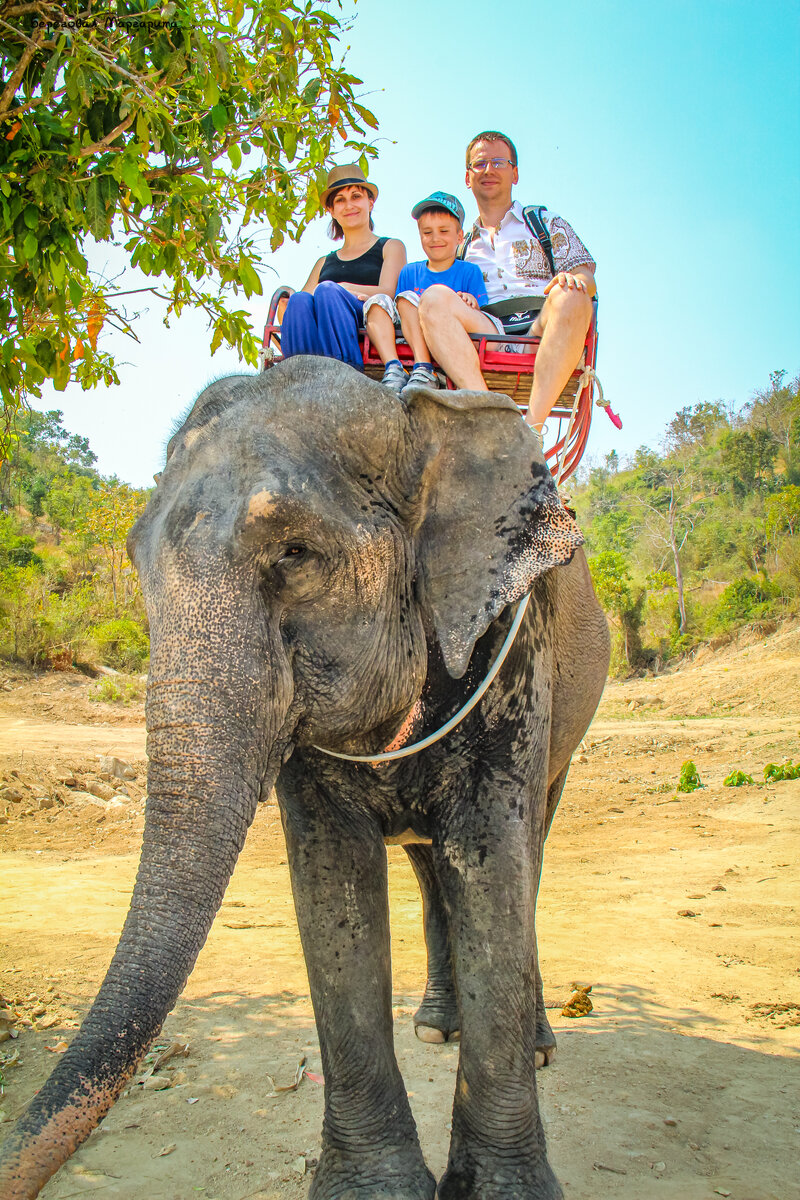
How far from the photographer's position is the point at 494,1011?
2807 millimetres

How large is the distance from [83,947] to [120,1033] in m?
→ 4.03

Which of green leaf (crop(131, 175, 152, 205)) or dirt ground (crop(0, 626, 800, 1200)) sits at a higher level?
green leaf (crop(131, 175, 152, 205))

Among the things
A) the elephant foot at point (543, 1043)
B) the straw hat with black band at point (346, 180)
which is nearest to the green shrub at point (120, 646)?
the straw hat with black band at point (346, 180)

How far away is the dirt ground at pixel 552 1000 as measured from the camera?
337cm

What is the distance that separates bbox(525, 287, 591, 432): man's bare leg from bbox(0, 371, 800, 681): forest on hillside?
309cm

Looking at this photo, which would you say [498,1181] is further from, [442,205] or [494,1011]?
[442,205]

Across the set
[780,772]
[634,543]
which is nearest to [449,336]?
[780,772]

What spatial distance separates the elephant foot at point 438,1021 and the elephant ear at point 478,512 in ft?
7.81

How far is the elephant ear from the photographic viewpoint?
9.20ft

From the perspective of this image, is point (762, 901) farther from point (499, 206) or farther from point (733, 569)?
point (733, 569)

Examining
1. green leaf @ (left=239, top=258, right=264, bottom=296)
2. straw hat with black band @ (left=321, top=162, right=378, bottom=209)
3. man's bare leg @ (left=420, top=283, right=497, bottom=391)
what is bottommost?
man's bare leg @ (left=420, top=283, right=497, bottom=391)

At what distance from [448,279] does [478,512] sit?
1.53m

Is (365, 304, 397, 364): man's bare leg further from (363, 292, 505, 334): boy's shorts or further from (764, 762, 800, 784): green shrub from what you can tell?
(764, 762, 800, 784): green shrub

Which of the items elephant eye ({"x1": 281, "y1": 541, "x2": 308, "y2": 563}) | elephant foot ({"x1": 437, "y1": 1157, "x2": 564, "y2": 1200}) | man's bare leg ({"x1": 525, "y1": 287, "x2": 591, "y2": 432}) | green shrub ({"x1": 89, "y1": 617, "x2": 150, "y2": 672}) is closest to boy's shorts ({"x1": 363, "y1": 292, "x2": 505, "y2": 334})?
man's bare leg ({"x1": 525, "y1": 287, "x2": 591, "y2": 432})
